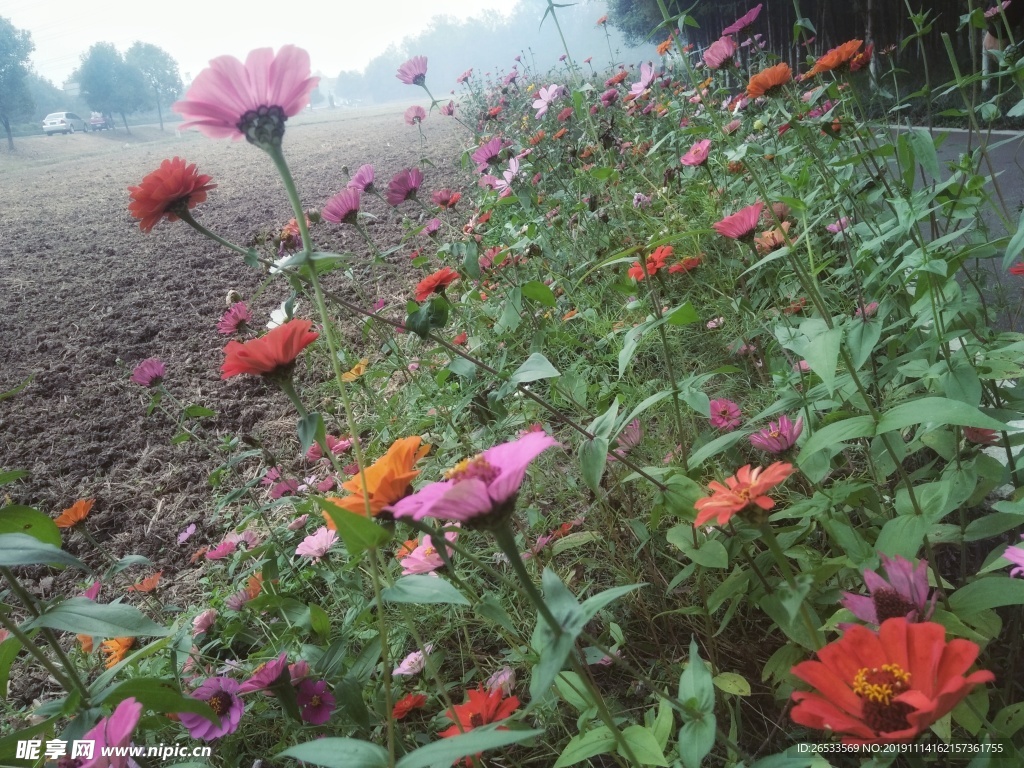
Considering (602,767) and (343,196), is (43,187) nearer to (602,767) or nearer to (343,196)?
(343,196)

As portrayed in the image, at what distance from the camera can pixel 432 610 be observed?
1006 mm

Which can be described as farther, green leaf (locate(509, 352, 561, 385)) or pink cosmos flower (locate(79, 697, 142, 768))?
green leaf (locate(509, 352, 561, 385))

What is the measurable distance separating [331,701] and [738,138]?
1914 mm

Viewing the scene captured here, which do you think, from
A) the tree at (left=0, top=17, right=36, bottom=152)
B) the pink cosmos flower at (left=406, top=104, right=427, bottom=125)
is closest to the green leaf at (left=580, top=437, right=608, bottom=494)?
the pink cosmos flower at (left=406, top=104, right=427, bottom=125)

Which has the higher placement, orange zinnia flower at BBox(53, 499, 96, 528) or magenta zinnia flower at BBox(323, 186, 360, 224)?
magenta zinnia flower at BBox(323, 186, 360, 224)

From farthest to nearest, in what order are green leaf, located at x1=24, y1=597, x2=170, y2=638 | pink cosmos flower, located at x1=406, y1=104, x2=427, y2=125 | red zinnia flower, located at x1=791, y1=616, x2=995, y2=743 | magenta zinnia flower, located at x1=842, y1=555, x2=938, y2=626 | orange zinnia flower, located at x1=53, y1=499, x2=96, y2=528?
1. pink cosmos flower, located at x1=406, y1=104, x2=427, y2=125
2. orange zinnia flower, located at x1=53, y1=499, x2=96, y2=528
3. green leaf, located at x1=24, y1=597, x2=170, y2=638
4. magenta zinnia flower, located at x1=842, y1=555, x2=938, y2=626
5. red zinnia flower, located at x1=791, y1=616, x2=995, y2=743

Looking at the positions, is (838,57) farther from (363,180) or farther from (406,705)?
(406,705)

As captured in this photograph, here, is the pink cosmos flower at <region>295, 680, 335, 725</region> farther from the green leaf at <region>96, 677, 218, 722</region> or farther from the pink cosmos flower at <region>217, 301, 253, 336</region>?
the pink cosmos flower at <region>217, 301, 253, 336</region>

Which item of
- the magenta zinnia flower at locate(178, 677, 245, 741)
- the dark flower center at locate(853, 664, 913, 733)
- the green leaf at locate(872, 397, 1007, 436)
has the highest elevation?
the green leaf at locate(872, 397, 1007, 436)

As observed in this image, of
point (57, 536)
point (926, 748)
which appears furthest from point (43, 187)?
point (926, 748)

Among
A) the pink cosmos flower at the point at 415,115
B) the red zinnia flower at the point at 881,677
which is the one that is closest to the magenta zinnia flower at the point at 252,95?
the red zinnia flower at the point at 881,677

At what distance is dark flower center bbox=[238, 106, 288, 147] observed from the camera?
48cm

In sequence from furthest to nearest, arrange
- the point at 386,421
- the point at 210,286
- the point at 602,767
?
the point at 210,286
the point at 386,421
the point at 602,767

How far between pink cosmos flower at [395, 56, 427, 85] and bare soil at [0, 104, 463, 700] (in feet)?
1.72
